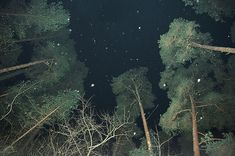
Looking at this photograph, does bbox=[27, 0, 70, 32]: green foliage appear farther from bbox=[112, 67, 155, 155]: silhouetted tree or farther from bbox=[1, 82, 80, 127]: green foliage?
bbox=[112, 67, 155, 155]: silhouetted tree

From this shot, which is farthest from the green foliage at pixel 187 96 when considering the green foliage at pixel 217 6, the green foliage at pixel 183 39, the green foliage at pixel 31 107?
the green foliage at pixel 31 107

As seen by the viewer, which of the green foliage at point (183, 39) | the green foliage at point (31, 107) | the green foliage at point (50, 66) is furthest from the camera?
the green foliage at point (50, 66)

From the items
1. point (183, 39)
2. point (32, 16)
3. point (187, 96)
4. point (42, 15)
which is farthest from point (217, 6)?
point (32, 16)

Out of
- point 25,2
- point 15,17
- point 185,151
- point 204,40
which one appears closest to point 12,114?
point 15,17

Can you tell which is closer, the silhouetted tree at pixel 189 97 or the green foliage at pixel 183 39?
the green foliage at pixel 183 39

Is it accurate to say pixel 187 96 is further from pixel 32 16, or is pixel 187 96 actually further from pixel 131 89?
pixel 32 16

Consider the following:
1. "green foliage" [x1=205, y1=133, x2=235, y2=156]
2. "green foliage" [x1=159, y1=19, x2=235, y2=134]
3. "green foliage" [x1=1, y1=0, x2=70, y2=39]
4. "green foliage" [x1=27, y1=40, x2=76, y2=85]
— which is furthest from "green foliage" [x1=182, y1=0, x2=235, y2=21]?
"green foliage" [x1=27, y1=40, x2=76, y2=85]

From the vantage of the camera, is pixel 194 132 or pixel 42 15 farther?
pixel 42 15

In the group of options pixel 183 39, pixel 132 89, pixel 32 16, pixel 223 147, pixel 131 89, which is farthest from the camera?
pixel 131 89

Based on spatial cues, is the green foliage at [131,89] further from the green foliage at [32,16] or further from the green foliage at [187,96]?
the green foliage at [32,16]
